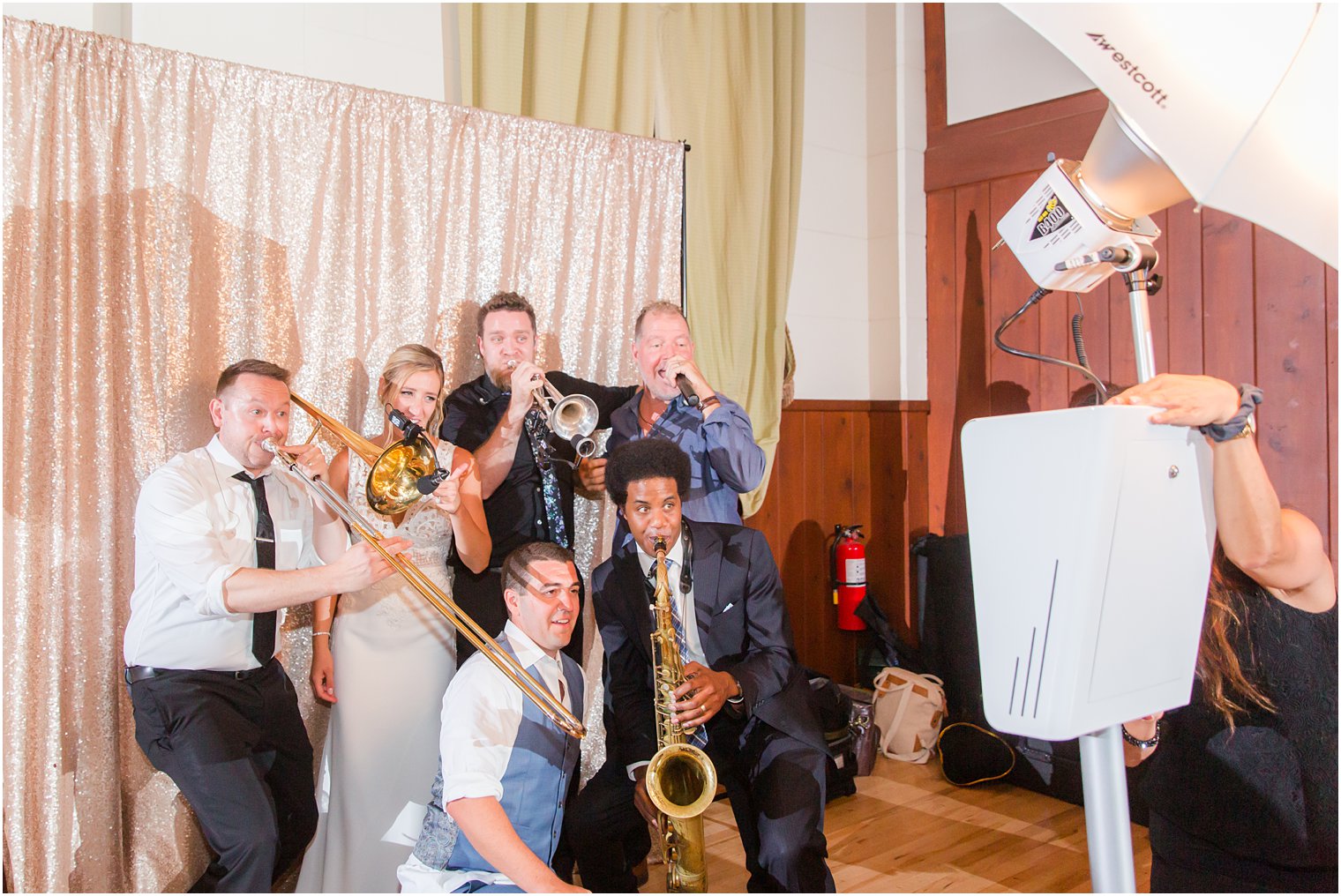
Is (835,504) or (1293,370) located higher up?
(1293,370)

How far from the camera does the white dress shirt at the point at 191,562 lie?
7.78 feet

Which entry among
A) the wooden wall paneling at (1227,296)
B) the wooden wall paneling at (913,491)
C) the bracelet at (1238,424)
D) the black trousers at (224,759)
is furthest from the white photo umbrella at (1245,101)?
the wooden wall paneling at (913,491)

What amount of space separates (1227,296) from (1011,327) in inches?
→ 34.6

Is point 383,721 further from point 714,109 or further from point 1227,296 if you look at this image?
point 1227,296

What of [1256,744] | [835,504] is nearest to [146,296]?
[1256,744]

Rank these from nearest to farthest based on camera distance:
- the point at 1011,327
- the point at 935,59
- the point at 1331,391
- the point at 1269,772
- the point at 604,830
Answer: the point at 1269,772 → the point at 604,830 → the point at 1331,391 → the point at 1011,327 → the point at 935,59

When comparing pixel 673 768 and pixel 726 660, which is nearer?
pixel 673 768

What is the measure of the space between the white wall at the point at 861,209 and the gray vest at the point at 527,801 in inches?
107

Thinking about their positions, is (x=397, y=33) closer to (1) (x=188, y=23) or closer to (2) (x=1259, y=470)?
(1) (x=188, y=23)

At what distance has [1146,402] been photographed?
120cm

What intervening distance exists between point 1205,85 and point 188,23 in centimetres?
292

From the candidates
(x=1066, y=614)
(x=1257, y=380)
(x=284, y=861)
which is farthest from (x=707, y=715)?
(x=1257, y=380)

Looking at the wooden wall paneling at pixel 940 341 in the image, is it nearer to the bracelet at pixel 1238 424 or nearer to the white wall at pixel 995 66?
the white wall at pixel 995 66

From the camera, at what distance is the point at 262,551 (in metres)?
2.57
